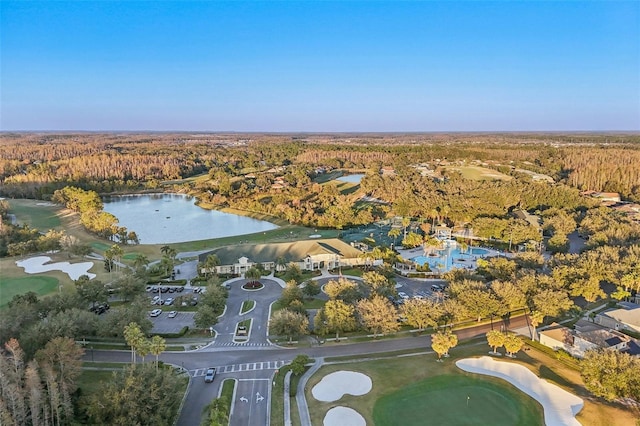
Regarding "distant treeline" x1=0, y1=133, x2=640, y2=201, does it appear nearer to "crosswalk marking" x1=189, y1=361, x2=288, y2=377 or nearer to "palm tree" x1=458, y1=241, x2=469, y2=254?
"palm tree" x1=458, y1=241, x2=469, y2=254

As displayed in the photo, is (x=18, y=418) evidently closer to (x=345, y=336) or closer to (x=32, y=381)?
(x=32, y=381)

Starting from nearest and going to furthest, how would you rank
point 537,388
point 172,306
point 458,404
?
point 458,404, point 537,388, point 172,306

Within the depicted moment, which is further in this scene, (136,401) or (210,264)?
(210,264)

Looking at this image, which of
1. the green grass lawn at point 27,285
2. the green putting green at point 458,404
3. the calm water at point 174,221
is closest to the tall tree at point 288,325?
the green putting green at point 458,404

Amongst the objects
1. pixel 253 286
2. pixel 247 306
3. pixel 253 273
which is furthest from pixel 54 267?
pixel 247 306

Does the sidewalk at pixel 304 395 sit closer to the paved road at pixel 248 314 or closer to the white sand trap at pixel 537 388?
the paved road at pixel 248 314

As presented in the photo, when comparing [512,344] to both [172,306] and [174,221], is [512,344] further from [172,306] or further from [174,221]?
[174,221]

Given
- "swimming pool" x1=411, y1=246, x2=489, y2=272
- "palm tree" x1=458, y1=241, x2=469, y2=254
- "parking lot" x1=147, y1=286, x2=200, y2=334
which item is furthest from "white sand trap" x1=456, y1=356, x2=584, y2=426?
"palm tree" x1=458, y1=241, x2=469, y2=254
